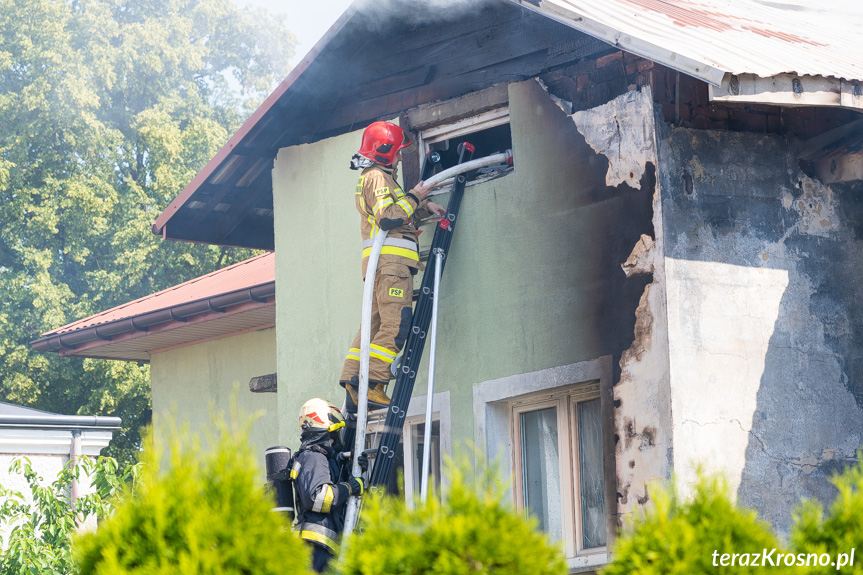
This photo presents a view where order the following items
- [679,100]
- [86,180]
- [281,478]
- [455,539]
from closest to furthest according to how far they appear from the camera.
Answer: [455,539] → [679,100] → [281,478] → [86,180]

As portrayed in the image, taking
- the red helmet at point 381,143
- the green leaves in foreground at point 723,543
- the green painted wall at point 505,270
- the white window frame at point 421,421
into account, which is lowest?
the green leaves in foreground at point 723,543

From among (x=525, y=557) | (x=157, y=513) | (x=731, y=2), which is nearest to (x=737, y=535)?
(x=525, y=557)

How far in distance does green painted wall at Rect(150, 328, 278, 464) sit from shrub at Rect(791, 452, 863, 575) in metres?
8.90

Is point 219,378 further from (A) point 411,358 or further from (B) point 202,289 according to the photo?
(A) point 411,358

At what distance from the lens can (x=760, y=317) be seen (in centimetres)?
Result: 741

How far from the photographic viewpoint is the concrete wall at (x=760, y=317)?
711 cm

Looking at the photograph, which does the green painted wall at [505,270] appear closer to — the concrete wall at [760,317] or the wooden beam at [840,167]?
the concrete wall at [760,317]

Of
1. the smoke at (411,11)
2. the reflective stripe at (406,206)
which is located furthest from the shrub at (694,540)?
the smoke at (411,11)

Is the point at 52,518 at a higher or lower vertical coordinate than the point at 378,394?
lower

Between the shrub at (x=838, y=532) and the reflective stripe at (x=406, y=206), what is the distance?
4587mm

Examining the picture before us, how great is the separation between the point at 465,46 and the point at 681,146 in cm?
198

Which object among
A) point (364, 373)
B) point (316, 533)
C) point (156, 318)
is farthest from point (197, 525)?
point (156, 318)

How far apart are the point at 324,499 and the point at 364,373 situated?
→ 3.05 ft

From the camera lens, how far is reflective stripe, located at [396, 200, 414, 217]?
26.9 feet
